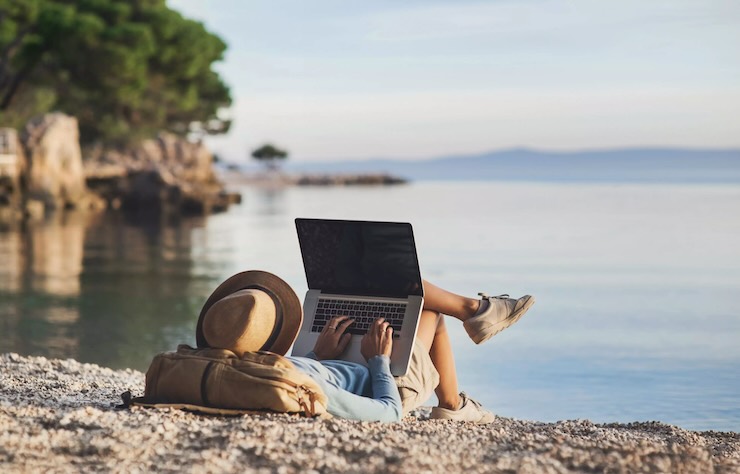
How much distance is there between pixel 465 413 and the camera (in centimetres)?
570

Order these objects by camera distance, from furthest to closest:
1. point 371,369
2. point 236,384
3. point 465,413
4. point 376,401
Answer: point 465,413 < point 371,369 < point 376,401 < point 236,384

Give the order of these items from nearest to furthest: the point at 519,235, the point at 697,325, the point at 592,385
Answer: the point at 592,385, the point at 697,325, the point at 519,235

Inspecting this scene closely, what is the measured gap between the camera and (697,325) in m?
12.4

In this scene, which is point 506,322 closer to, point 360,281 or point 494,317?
point 494,317

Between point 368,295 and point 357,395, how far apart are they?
669 millimetres

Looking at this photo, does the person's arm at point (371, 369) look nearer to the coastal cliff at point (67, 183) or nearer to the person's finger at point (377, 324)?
the person's finger at point (377, 324)

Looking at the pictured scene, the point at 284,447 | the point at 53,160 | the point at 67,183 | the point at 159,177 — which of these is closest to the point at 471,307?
the point at 284,447

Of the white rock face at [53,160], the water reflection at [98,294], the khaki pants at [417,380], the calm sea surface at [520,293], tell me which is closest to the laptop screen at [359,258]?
the khaki pants at [417,380]

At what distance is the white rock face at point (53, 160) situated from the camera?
35.5m

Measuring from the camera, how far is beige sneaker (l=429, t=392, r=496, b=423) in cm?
563

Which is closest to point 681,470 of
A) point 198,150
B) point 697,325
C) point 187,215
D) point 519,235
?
point 697,325

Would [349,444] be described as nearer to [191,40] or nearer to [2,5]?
[2,5]

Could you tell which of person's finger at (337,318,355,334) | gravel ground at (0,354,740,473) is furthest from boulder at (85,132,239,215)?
gravel ground at (0,354,740,473)

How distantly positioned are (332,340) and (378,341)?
252mm
